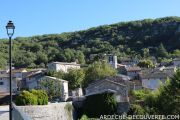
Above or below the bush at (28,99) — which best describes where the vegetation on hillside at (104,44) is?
above

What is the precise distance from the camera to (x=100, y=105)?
51750mm

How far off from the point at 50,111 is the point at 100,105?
9.41 m

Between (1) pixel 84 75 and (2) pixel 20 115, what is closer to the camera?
(2) pixel 20 115

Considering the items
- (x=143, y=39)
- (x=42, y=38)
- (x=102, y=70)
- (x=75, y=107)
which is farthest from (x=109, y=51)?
(x=75, y=107)

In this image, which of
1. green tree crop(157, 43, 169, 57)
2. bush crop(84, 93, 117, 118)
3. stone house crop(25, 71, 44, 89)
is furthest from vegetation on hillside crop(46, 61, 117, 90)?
green tree crop(157, 43, 169, 57)

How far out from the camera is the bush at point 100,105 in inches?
2021

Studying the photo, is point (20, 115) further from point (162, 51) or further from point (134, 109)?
point (162, 51)

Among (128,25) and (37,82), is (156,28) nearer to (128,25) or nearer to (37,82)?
(128,25)

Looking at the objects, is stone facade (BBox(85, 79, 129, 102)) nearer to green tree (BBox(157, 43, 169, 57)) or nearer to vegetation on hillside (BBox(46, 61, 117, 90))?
vegetation on hillside (BBox(46, 61, 117, 90))

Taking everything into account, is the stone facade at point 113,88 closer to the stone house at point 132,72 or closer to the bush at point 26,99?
the bush at point 26,99

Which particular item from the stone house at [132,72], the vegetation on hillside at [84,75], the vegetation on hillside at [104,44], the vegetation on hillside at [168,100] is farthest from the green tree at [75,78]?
the vegetation on hillside at [104,44]

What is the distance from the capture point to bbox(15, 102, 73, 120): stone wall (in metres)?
39.4

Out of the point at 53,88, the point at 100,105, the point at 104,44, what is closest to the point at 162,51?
the point at 104,44

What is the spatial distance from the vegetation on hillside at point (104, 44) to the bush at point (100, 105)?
7594 centimetres
